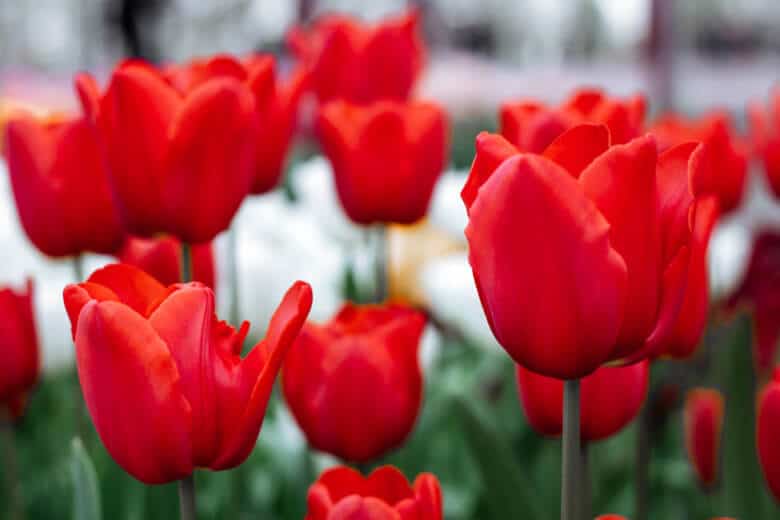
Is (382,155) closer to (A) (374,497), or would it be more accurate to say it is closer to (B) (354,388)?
(B) (354,388)

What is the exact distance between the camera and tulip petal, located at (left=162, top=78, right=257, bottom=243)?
1.67ft

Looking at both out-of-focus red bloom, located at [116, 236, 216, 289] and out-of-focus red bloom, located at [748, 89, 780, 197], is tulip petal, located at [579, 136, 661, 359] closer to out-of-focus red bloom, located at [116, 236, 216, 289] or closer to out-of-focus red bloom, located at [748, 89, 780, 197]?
out-of-focus red bloom, located at [116, 236, 216, 289]

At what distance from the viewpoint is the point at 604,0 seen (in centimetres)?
276

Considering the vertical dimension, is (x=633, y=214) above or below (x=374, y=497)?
above

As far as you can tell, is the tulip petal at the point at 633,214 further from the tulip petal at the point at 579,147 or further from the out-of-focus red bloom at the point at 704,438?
the out-of-focus red bloom at the point at 704,438

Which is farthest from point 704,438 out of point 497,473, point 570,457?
point 570,457

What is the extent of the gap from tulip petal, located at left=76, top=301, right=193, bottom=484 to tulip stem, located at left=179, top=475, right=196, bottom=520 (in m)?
0.01

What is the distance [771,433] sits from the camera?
15.9 inches

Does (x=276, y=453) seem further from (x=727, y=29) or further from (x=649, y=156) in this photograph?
(x=727, y=29)

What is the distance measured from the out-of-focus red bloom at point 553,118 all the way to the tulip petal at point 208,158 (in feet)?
0.44

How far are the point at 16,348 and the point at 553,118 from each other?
1.01 ft

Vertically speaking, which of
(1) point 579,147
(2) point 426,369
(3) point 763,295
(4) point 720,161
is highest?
(1) point 579,147

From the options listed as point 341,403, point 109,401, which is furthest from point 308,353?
Result: point 109,401

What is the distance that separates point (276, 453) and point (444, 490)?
0.17 metres
